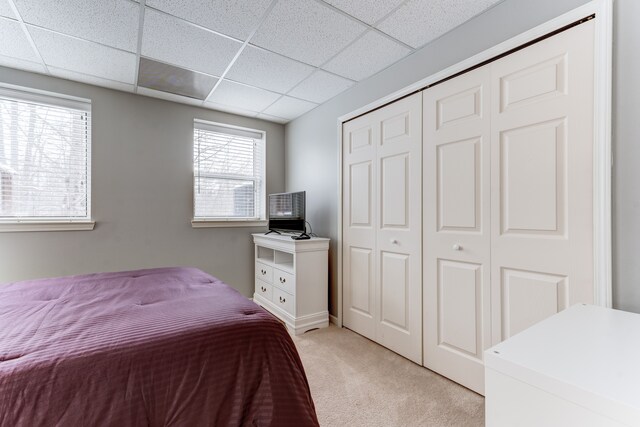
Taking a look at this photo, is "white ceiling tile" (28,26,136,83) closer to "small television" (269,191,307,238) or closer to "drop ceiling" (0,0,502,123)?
"drop ceiling" (0,0,502,123)

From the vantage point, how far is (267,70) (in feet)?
8.34

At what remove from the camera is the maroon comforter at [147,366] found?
2.85 feet

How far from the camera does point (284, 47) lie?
220 cm

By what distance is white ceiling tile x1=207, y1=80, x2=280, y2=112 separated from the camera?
9.45ft

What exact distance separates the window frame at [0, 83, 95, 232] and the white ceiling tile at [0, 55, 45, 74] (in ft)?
0.53

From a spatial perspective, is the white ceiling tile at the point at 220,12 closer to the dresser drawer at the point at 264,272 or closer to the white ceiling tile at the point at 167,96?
the white ceiling tile at the point at 167,96

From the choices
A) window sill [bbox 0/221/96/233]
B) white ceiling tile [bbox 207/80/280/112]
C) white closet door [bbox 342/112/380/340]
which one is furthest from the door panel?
window sill [bbox 0/221/96/233]

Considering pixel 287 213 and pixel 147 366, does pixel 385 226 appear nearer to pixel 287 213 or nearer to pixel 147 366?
pixel 287 213

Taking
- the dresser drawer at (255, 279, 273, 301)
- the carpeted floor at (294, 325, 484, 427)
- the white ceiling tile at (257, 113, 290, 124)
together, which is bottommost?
the carpeted floor at (294, 325, 484, 427)

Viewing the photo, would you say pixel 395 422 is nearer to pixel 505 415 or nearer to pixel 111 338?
pixel 505 415

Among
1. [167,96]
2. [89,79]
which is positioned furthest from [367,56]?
[89,79]

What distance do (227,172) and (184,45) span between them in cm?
168

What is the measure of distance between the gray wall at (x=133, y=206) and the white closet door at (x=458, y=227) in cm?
240

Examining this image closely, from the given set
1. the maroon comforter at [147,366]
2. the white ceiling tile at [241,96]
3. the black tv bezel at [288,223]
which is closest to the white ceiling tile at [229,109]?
the white ceiling tile at [241,96]
